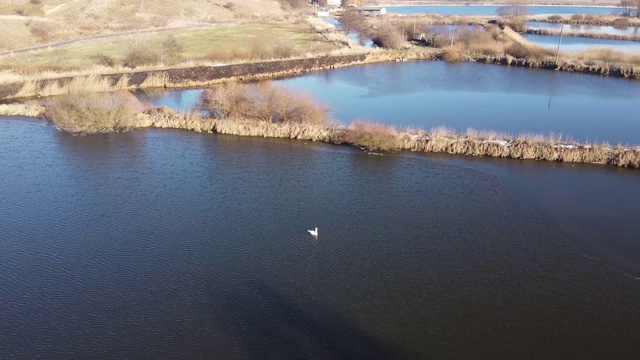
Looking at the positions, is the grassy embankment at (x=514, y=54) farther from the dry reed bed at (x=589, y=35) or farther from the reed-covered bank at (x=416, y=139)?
the reed-covered bank at (x=416, y=139)

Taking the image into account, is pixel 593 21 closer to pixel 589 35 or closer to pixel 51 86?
pixel 589 35

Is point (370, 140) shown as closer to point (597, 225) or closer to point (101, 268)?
point (597, 225)

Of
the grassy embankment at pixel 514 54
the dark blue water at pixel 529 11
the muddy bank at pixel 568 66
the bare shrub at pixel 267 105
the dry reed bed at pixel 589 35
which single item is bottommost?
the bare shrub at pixel 267 105

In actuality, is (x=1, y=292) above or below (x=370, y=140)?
below

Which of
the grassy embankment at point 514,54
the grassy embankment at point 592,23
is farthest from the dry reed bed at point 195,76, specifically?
the grassy embankment at point 592,23

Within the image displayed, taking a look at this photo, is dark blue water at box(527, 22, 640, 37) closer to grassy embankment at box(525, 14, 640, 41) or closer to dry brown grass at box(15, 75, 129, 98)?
grassy embankment at box(525, 14, 640, 41)

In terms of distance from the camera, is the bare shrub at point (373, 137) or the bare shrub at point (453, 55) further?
the bare shrub at point (453, 55)

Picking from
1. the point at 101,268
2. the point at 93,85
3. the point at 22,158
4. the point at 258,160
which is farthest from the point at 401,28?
the point at 101,268
